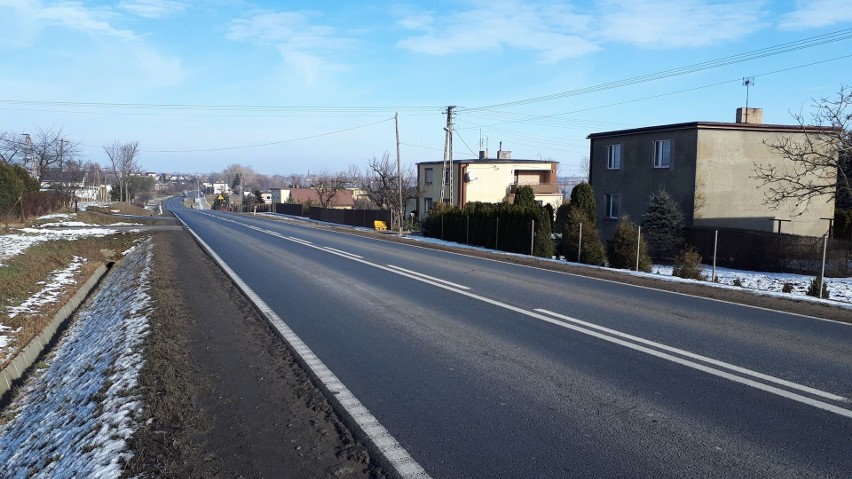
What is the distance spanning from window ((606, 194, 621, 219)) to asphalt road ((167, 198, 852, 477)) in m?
22.6

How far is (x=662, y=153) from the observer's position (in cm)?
3062

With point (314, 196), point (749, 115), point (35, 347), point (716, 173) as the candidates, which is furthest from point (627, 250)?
point (314, 196)

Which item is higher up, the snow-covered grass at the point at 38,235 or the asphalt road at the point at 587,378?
the asphalt road at the point at 587,378

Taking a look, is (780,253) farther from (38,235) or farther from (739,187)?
(38,235)

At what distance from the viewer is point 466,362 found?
672 cm

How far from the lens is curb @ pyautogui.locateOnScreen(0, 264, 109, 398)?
9.09 metres

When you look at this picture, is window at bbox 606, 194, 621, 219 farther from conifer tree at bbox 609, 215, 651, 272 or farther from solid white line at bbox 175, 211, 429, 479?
solid white line at bbox 175, 211, 429, 479

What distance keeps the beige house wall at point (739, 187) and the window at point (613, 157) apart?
524 cm

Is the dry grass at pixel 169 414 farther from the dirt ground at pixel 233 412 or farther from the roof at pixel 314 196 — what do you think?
the roof at pixel 314 196

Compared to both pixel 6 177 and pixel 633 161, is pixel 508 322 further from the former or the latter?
pixel 6 177

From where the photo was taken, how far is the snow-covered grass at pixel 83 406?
Answer: 4.91 meters

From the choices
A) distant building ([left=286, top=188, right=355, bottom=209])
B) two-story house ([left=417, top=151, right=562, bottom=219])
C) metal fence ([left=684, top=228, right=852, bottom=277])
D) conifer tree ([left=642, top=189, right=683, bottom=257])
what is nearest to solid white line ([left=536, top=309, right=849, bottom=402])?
metal fence ([left=684, top=228, right=852, bottom=277])

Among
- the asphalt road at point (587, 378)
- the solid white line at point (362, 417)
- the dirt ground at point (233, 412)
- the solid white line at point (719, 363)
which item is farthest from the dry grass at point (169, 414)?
the solid white line at point (719, 363)

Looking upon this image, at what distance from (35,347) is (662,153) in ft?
91.2
